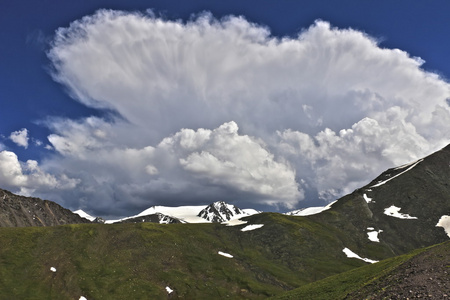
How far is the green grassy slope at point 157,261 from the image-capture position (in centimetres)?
9450

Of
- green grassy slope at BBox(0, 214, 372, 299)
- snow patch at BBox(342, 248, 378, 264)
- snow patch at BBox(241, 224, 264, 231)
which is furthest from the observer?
snow patch at BBox(241, 224, 264, 231)

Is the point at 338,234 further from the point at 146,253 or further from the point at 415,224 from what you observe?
the point at 146,253

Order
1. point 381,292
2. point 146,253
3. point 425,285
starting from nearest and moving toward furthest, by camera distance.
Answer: point 425,285 → point 381,292 → point 146,253

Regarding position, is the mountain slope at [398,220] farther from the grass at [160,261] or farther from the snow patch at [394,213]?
the grass at [160,261]

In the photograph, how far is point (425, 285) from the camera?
30.5m

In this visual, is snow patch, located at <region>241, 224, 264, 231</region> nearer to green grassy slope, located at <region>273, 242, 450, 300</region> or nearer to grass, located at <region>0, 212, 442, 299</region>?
grass, located at <region>0, 212, 442, 299</region>

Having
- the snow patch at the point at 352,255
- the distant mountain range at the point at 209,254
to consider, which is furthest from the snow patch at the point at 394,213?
the snow patch at the point at 352,255

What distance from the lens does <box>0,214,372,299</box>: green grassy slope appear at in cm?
9450

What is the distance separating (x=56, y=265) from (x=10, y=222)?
404 feet

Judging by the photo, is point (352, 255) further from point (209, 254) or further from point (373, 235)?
point (209, 254)

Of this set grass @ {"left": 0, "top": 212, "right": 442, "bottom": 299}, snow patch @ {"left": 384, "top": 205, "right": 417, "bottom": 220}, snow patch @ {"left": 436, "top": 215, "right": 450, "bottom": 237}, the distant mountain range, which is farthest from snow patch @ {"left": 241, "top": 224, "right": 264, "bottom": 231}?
snow patch @ {"left": 436, "top": 215, "right": 450, "bottom": 237}

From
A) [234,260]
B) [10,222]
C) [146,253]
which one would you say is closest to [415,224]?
[234,260]

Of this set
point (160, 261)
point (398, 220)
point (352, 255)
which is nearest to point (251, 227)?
point (352, 255)

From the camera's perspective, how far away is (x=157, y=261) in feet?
367
